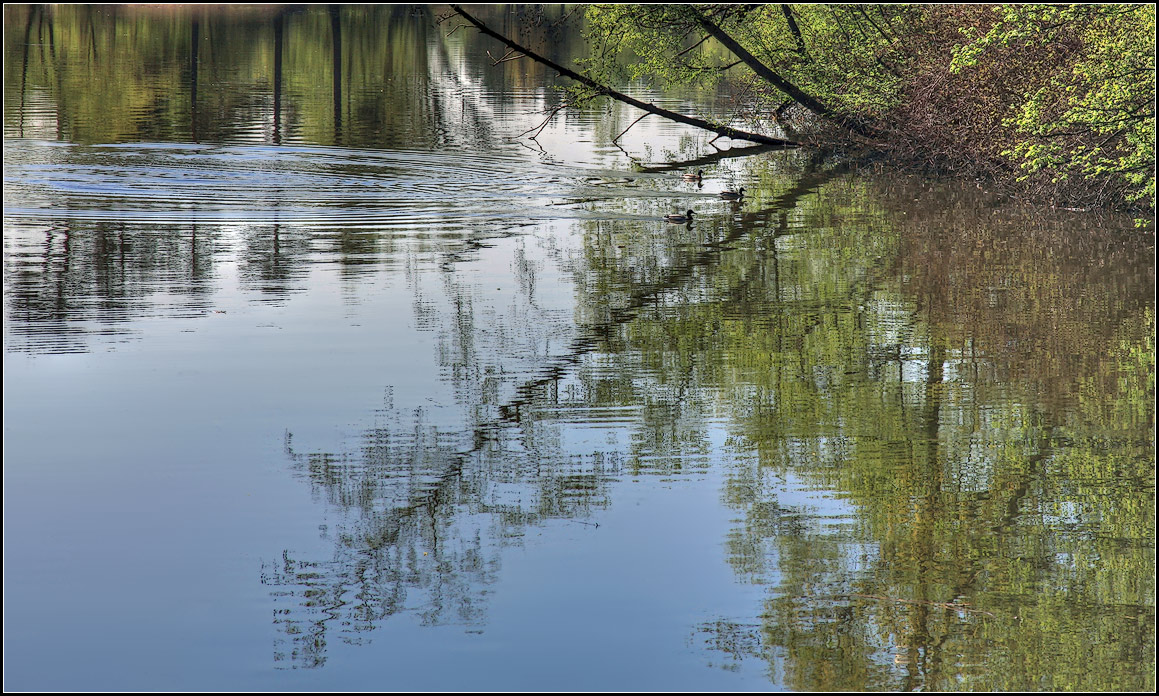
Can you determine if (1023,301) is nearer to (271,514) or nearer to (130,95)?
(271,514)

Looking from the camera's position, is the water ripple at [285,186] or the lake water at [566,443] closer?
the lake water at [566,443]

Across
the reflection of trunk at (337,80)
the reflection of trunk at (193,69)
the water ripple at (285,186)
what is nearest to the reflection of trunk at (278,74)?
the reflection of trunk at (337,80)

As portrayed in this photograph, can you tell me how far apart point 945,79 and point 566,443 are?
15.4 meters

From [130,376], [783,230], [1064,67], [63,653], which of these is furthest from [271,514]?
[1064,67]

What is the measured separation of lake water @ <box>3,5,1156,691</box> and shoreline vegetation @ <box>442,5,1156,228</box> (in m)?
1.41

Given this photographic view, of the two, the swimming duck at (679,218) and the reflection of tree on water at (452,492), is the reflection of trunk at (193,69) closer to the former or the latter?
the swimming duck at (679,218)

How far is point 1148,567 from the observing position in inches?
303

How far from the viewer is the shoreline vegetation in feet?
54.4

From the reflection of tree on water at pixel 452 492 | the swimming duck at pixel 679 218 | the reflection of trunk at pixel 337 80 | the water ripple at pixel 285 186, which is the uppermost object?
the reflection of trunk at pixel 337 80

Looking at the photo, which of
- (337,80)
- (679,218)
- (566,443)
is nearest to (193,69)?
(337,80)

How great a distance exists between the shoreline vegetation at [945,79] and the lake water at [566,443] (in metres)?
1.41

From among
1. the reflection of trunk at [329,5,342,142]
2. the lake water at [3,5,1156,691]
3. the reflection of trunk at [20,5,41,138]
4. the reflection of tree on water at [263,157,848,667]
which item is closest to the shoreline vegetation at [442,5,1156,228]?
the lake water at [3,5,1156,691]

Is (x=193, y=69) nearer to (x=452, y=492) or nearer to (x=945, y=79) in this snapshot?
(x=945, y=79)

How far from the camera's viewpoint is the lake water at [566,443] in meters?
6.74
